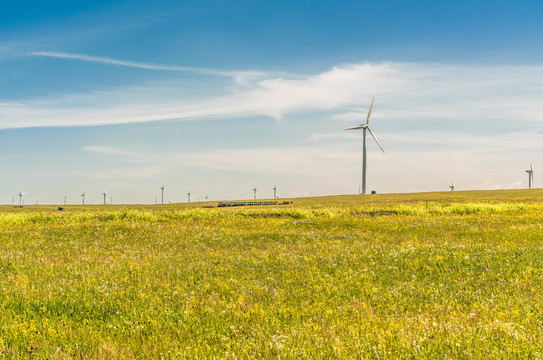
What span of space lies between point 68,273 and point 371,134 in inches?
4159

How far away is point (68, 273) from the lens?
1270 centimetres

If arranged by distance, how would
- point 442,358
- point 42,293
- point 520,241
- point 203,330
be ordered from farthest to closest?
point 520,241 < point 42,293 < point 203,330 < point 442,358

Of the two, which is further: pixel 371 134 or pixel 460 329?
pixel 371 134

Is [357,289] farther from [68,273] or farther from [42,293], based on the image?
[68,273]

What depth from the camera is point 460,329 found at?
7.14 metres

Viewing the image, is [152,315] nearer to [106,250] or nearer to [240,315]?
[240,315]

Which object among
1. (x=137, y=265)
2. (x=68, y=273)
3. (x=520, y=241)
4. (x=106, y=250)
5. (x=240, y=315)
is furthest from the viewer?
(x=520, y=241)

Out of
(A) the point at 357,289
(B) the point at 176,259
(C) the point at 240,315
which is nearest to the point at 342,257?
(A) the point at 357,289

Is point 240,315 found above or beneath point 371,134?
beneath

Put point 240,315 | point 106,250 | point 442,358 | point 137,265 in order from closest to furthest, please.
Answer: point 442,358 < point 240,315 < point 137,265 < point 106,250

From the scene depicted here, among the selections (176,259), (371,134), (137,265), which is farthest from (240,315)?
(371,134)

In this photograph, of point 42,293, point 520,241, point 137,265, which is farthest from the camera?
point 520,241

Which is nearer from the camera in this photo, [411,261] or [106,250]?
[411,261]

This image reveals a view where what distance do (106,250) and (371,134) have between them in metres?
101
